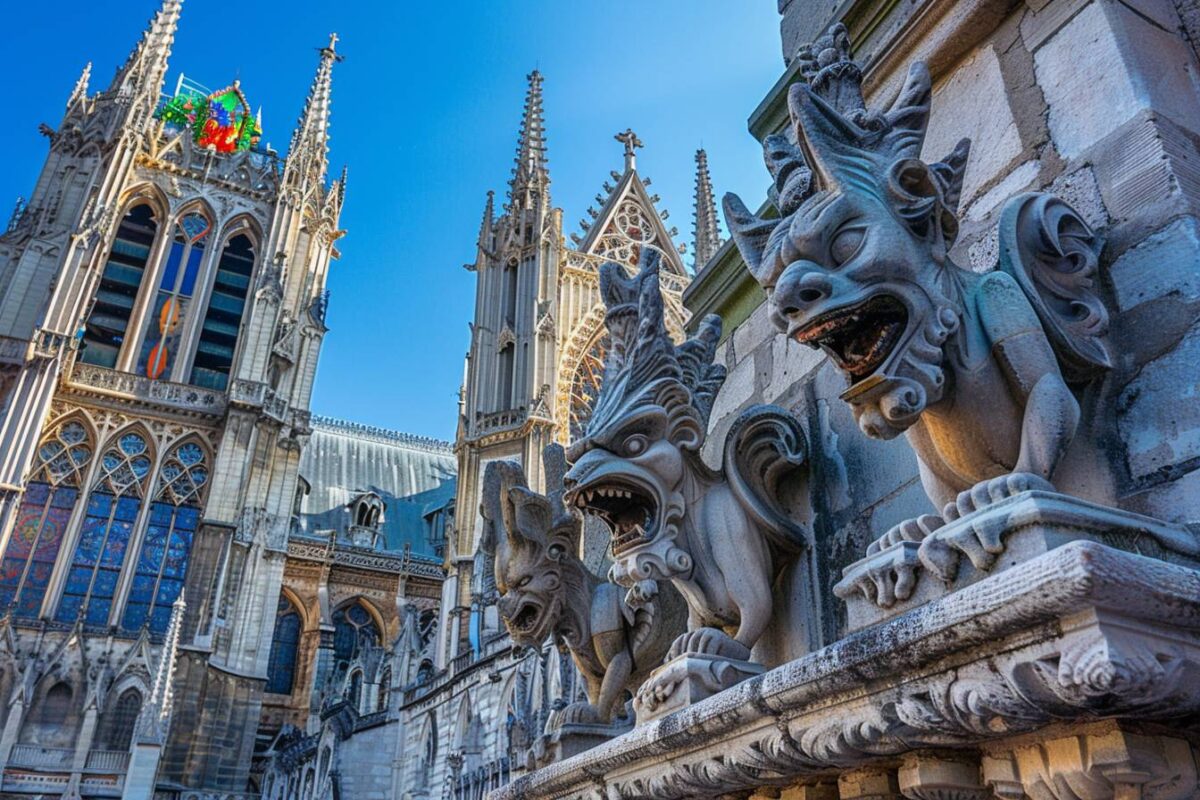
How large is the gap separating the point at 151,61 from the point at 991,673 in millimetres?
40512

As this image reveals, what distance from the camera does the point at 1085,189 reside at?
2.33 m

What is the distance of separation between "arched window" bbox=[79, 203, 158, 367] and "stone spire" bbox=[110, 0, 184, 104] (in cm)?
436

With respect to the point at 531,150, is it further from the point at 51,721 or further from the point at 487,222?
the point at 51,721

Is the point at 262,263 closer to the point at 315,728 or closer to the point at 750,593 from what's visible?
the point at 315,728

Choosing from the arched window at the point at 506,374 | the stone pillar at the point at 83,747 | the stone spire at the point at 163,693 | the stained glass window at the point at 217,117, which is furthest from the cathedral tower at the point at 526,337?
the stained glass window at the point at 217,117

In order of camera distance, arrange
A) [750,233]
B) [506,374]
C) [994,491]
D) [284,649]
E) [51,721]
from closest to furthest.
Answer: [994,491]
[750,233]
[51,721]
[506,374]
[284,649]

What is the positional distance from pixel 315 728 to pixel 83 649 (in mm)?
6847

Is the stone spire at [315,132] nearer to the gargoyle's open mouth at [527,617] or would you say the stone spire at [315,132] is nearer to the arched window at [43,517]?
the arched window at [43,517]

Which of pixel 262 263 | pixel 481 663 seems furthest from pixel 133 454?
pixel 481 663

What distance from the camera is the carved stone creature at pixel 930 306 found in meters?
1.87

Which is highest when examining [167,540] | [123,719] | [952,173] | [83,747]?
[167,540]

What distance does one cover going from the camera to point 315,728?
27531 millimetres

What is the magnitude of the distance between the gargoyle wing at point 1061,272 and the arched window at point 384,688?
27.7m

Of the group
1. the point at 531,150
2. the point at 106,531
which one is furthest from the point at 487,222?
the point at 106,531
